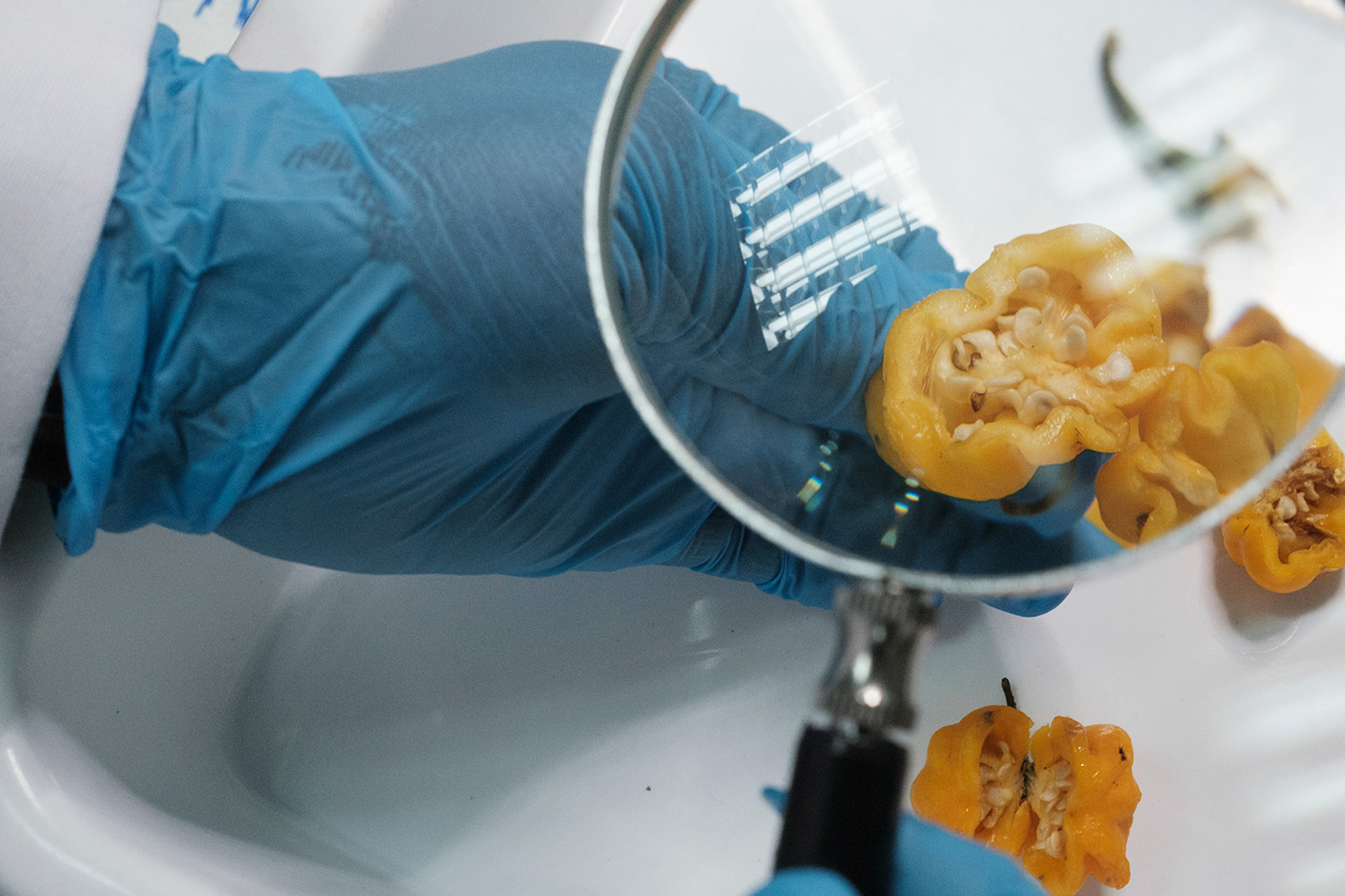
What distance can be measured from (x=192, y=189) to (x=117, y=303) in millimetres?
93

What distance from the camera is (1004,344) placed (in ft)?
1.73

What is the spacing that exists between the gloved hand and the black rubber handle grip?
11cm

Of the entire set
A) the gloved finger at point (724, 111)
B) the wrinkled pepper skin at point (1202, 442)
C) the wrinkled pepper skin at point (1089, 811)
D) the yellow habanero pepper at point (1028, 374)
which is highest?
the gloved finger at point (724, 111)

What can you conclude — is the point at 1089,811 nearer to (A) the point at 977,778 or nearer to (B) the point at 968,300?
(A) the point at 977,778

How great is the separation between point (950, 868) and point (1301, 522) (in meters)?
0.65

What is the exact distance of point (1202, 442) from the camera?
0.50 m

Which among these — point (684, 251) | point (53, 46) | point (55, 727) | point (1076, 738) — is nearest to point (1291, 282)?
point (684, 251)

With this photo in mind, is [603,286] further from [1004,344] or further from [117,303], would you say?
[117,303]

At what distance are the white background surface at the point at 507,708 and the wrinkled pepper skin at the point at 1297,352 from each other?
249mm

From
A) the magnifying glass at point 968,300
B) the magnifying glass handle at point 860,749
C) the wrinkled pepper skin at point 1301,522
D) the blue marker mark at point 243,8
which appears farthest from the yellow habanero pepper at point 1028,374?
the blue marker mark at point 243,8

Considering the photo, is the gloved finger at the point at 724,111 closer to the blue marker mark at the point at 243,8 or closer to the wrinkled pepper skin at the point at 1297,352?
the wrinkled pepper skin at the point at 1297,352

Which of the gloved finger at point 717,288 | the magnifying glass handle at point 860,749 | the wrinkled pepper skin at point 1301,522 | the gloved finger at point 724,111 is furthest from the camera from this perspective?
the wrinkled pepper skin at point 1301,522

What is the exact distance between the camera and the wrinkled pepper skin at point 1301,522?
0.90 m

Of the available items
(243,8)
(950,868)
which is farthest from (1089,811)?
(243,8)
